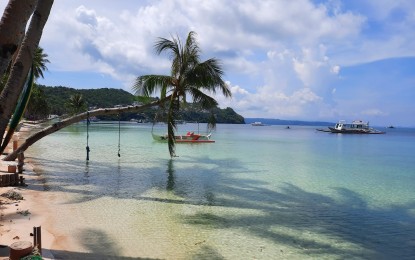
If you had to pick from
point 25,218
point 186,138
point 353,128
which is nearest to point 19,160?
point 25,218

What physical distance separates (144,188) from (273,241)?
23.1ft

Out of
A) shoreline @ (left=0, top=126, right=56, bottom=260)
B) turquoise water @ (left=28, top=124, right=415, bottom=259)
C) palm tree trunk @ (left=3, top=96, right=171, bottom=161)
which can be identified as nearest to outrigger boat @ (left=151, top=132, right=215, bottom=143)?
turquoise water @ (left=28, top=124, right=415, bottom=259)

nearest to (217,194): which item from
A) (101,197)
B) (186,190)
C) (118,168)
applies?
(186,190)

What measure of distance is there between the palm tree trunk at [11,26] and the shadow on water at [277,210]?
4718 mm

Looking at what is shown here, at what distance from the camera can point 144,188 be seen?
1405cm

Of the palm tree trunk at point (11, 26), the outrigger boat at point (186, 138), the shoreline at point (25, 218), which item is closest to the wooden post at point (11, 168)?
the shoreline at point (25, 218)

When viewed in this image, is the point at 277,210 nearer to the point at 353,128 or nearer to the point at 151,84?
the point at 151,84

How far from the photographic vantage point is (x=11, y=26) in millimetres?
4066

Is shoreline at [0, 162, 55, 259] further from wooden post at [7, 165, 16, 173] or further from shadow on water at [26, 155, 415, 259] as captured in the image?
shadow on water at [26, 155, 415, 259]

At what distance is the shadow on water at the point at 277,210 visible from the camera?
8273 millimetres

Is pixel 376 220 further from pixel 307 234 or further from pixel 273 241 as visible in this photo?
pixel 273 241

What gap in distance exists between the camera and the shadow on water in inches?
326

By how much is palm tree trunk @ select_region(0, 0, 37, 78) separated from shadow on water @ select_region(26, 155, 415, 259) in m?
4.72

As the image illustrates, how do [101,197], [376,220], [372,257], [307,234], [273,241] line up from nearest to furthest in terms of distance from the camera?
[372,257], [273,241], [307,234], [376,220], [101,197]
